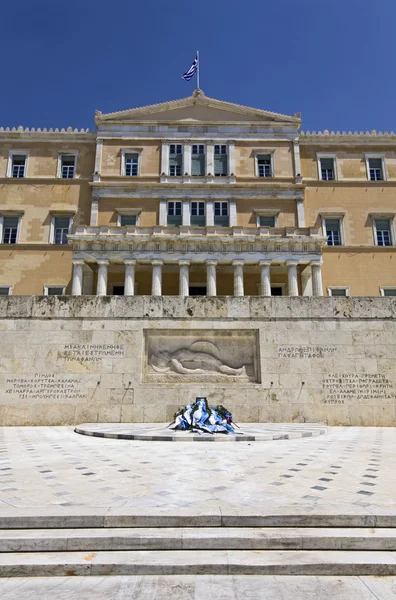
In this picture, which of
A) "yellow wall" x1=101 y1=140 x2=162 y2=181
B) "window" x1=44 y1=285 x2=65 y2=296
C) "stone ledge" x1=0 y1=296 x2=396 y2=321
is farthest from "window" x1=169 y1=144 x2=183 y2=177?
"stone ledge" x1=0 y1=296 x2=396 y2=321

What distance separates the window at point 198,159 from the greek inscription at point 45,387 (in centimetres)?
2627

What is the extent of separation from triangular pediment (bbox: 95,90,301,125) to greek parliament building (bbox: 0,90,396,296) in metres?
0.09

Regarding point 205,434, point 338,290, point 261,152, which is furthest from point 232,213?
point 205,434

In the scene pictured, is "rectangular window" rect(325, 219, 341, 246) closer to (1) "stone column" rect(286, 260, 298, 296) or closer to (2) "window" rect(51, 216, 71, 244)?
(1) "stone column" rect(286, 260, 298, 296)

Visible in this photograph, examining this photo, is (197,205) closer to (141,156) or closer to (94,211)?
(141,156)

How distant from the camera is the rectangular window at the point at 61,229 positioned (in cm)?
3422

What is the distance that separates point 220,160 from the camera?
36000mm

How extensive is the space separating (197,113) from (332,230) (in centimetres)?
1583

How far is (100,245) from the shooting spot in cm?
2988

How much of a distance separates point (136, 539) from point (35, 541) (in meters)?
1.01

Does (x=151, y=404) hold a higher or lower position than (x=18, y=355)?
lower

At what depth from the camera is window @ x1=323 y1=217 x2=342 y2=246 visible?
3450 cm

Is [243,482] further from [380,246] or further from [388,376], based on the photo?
[380,246]

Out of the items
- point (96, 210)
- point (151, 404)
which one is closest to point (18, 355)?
point (151, 404)
